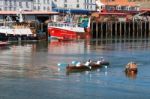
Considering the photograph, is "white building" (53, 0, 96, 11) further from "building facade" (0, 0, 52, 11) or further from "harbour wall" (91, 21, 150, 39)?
"harbour wall" (91, 21, 150, 39)

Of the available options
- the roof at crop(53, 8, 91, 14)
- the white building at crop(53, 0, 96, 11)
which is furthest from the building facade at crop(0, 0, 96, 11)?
the roof at crop(53, 8, 91, 14)

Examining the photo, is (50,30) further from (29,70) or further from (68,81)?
(68,81)

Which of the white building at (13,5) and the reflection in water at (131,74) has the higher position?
the white building at (13,5)

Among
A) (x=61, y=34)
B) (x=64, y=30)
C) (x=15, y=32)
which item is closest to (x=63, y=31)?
(x=64, y=30)

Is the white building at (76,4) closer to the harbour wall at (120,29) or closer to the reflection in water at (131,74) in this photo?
the harbour wall at (120,29)

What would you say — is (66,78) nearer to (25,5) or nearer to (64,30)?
(64,30)

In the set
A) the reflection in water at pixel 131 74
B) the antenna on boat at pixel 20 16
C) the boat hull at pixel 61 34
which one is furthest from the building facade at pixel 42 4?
the reflection in water at pixel 131 74

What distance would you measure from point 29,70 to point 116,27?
204 feet

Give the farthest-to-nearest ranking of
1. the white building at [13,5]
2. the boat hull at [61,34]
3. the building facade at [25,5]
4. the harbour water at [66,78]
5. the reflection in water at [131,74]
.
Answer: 1. the building facade at [25,5]
2. the white building at [13,5]
3. the boat hull at [61,34]
4. the reflection in water at [131,74]
5. the harbour water at [66,78]

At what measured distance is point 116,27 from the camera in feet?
373

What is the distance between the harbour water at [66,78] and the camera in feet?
134

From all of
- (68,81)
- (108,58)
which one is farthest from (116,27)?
(68,81)

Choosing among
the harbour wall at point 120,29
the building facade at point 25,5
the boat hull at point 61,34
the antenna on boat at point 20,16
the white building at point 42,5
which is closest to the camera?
the boat hull at point 61,34

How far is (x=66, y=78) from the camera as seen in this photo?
1877 inches
